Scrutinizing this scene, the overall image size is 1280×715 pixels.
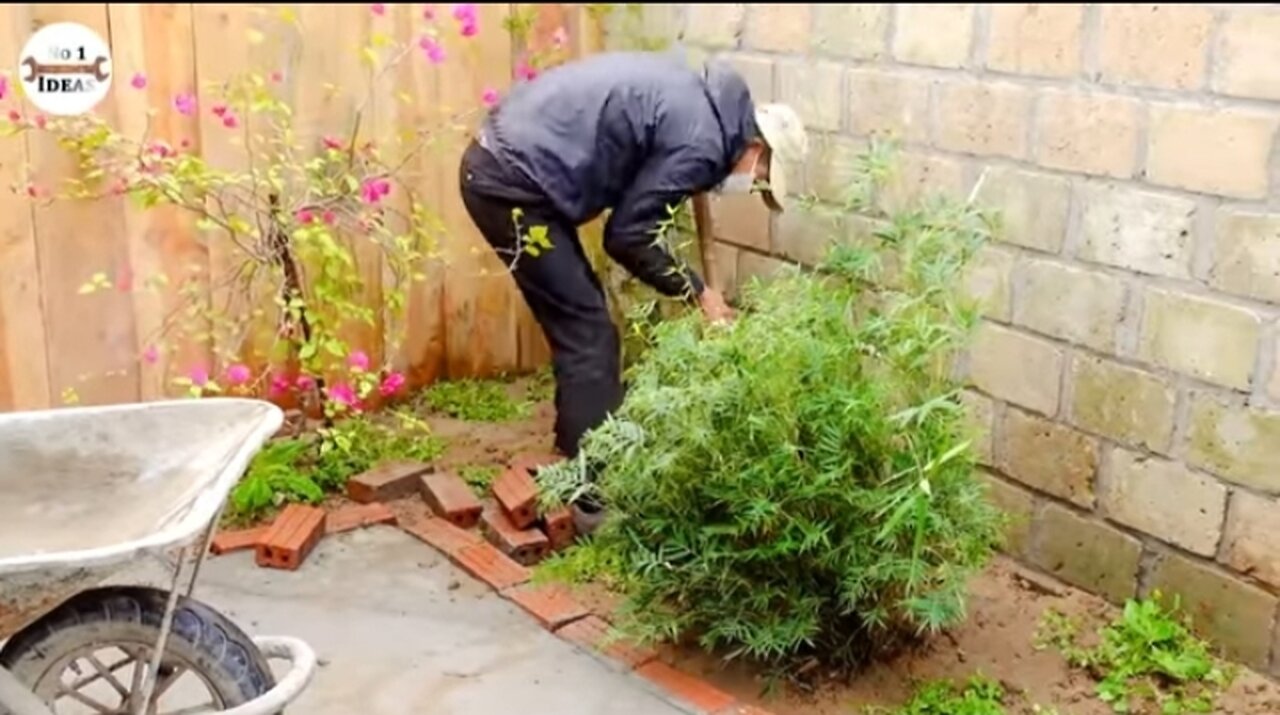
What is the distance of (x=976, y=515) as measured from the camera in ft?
10.3

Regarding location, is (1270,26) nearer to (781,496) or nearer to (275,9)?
(781,496)

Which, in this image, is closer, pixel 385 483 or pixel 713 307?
pixel 713 307

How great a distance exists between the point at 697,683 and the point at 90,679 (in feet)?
4.34

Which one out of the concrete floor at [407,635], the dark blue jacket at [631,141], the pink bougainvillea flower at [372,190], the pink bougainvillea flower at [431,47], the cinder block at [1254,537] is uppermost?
the pink bougainvillea flower at [431,47]

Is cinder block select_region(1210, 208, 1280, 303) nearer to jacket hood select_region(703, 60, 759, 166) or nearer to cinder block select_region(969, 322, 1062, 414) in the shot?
cinder block select_region(969, 322, 1062, 414)

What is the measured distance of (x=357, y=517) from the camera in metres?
4.11

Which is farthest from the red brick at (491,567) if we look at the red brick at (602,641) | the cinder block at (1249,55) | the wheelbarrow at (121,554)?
the cinder block at (1249,55)

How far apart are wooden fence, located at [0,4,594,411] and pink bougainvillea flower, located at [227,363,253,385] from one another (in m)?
0.17

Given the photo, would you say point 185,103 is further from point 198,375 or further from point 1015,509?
point 1015,509

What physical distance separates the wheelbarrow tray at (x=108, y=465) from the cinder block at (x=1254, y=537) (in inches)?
86.2

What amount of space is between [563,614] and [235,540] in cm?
102

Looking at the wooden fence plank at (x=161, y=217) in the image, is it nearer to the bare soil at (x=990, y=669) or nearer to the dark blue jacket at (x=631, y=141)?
the dark blue jacket at (x=631, y=141)

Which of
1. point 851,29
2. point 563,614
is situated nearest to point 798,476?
point 563,614

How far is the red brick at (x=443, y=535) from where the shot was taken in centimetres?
393
